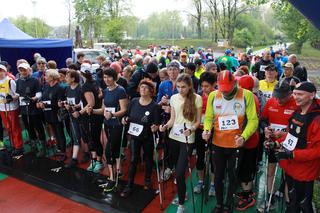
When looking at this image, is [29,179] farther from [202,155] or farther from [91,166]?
[202,155]

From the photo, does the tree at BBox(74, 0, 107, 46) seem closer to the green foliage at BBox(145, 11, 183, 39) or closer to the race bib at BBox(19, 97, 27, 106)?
the green foliage at BBox(145, 11, 183, 39)

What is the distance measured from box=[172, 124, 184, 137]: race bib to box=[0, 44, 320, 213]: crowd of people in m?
0.01

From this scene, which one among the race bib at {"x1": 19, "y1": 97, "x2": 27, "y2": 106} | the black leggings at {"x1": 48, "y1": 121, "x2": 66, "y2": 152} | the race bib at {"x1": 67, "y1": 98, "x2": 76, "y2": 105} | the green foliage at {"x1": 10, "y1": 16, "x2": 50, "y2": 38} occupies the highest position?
the green foliage at {"x1": 10, "y1": 16, "x2": 50, "y2": 38}

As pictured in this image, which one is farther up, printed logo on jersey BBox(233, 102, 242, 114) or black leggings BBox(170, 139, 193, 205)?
printed logo on jersey BBox(233, 102, 242, 114)

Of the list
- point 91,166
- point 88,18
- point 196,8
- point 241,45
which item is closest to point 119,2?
point 88,18

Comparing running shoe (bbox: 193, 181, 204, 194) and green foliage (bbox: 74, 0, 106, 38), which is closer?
running shoe (bbox: 193, 181, 204, 194)

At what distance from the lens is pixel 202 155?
4.49m

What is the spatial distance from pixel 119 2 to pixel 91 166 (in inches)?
1890

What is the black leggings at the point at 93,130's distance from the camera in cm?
521

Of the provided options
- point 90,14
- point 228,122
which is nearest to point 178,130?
point 228,122

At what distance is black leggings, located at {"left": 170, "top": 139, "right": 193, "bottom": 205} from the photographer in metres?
3.78

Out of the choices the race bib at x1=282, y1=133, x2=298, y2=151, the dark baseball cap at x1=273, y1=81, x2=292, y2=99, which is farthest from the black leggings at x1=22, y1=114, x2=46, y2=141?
the race bib at x1=282, y1=133, x2=298, y2=151

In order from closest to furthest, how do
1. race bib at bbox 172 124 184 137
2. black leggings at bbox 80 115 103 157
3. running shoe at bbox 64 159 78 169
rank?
race bib at bbox 172 124 184 137 < black leggings at bbox 80 115 103 157 < running shoe at bbox 64 159 78 169

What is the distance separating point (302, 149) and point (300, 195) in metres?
0.61
